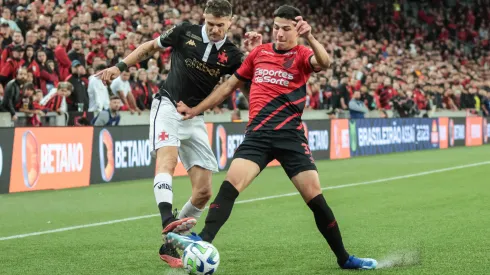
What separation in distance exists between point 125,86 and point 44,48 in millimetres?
1984

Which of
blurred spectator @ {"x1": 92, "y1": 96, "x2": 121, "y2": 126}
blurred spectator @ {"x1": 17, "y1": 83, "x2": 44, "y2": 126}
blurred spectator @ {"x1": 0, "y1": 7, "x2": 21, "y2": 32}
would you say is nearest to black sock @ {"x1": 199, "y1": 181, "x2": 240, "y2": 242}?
blurred spectator @ {"x1": 17, "y1": 83, "x2": 44, "y2": 126}

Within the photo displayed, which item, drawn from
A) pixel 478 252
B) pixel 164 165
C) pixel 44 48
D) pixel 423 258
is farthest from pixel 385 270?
pixel 44 48

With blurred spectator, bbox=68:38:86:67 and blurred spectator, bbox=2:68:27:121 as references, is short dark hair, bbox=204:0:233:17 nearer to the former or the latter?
blurred spectator, bbox=2:68:27:121

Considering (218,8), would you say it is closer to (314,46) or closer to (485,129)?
(314,46)

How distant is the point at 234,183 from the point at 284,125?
2.13 ft

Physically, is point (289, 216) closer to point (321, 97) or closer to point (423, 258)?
point (423, 258)

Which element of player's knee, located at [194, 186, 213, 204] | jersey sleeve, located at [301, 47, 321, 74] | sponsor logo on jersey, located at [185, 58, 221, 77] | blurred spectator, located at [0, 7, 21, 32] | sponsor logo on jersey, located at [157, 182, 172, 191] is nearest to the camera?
jersey sleeve, located at [301, 47, 321, 74]

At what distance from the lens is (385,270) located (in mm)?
7230

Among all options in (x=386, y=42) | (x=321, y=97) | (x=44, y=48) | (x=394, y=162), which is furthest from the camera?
(x=386, y=42)

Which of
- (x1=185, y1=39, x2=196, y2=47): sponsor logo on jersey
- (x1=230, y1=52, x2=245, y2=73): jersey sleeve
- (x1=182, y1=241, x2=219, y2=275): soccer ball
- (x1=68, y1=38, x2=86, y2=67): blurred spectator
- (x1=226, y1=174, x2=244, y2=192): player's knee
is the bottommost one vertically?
(x1=182, y1=241, x2=219, y2=275): soccer ball

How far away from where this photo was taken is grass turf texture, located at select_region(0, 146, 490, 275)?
7645mm

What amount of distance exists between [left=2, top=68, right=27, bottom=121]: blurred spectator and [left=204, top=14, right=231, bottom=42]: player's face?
381 inches

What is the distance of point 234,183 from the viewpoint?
6.96m

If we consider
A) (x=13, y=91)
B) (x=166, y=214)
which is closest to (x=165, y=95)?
(x=166, y=214)
